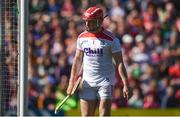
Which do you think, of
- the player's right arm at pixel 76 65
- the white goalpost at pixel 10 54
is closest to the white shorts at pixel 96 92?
the player's right arm at pixel 76 65

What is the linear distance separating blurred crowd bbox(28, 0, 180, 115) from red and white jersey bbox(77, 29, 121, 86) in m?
5.68

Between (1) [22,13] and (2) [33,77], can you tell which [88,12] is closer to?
(1) [22,13]

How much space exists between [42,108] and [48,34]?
283 cm

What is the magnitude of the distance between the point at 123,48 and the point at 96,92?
7.50 meters

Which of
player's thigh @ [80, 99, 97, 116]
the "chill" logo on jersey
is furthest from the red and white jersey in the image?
player's thigh @ [80, 99, 97, 116]

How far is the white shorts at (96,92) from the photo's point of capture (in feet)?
38.5

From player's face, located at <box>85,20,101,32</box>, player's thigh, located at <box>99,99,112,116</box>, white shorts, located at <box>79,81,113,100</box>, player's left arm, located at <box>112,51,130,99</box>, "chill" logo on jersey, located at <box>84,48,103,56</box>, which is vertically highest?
player's face, located at <box>85,20,101,32</box>

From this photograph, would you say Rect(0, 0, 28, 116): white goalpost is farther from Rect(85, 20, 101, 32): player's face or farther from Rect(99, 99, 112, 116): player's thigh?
Rect(99, 99, 112, 116): player's thigh

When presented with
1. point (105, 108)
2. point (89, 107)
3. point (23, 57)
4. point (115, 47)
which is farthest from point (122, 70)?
point (23, 57)

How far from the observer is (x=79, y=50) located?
11.8 metres

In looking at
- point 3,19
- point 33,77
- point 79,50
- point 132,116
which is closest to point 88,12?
point 79,50

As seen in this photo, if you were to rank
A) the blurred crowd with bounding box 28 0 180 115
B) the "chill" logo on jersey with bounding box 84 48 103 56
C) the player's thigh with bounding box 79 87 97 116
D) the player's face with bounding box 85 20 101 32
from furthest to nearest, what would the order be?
1. the blurred crowd with bounding box 28 0 180 115
2. the player's thigh with bounding box 79 87 97 116
3. the "chill" logo on jersey with bounding box 84 48 103 56
4. the player's face with bounding box 85 20 101 32

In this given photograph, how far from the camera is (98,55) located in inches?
461

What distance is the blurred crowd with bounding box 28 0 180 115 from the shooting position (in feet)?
59.6
